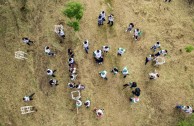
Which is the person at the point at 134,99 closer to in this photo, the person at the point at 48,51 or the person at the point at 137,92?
the person at the point at 137,92

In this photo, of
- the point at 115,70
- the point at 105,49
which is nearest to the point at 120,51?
the point at 105,49

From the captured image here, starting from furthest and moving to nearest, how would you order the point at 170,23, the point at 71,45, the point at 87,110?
the point at 170,23 → the point at 71,45 → the point at 87,110

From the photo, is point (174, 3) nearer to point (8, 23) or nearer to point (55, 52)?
point (55, 52)

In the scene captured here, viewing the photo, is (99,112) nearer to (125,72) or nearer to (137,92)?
(137,92)

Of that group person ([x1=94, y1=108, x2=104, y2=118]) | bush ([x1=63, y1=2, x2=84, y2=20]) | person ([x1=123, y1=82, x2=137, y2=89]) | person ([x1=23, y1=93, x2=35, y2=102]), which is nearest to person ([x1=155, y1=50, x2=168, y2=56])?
person ([x1=123, y1=82, x2=137, y2=89])

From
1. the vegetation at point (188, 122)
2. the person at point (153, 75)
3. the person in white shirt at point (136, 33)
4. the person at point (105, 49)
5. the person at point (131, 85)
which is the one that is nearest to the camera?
the person at point (131, 85)

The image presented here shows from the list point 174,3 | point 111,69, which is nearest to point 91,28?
point 111,69

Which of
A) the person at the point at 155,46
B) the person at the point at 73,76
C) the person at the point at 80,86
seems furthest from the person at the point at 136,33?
the person at the point at 80,86

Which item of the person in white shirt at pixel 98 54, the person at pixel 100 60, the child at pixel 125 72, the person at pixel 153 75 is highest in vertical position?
the person in white shirt at pixel 98 54
